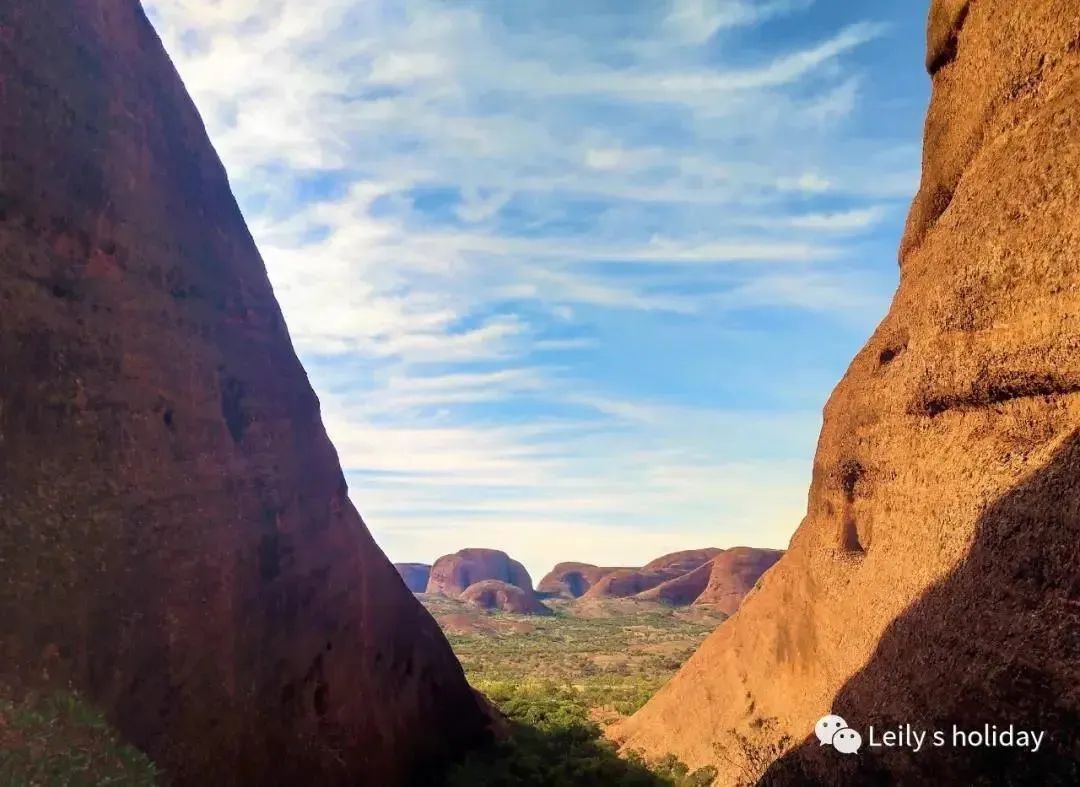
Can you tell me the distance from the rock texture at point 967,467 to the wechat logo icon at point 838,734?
18 centimetres

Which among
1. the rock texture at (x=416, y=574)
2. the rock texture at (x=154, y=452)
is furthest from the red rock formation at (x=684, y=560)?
the rock texture at (x=154, y=452)

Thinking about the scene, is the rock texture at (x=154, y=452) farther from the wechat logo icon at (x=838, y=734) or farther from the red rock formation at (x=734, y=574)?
the red rock formation at (x=734, y=574)

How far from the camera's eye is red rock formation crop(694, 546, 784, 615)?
284 ft

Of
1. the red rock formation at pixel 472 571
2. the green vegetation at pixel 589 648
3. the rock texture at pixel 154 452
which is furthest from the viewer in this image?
the red rock formation at pixel 472 571

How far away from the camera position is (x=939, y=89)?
13203 millimetres

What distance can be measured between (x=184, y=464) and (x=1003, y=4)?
14.2 metres

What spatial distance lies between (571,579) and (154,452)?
123 meters

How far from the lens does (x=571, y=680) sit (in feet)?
123

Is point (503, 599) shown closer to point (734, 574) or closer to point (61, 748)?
point (734, 574)

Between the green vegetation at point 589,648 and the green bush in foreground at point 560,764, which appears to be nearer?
the green bush in foreground at point 560,764

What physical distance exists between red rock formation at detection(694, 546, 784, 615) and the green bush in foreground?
217 ft

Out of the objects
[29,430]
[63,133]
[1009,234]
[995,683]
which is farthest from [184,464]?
[1009,234]

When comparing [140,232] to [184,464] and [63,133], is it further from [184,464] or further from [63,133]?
[184,464]

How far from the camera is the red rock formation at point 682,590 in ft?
318
